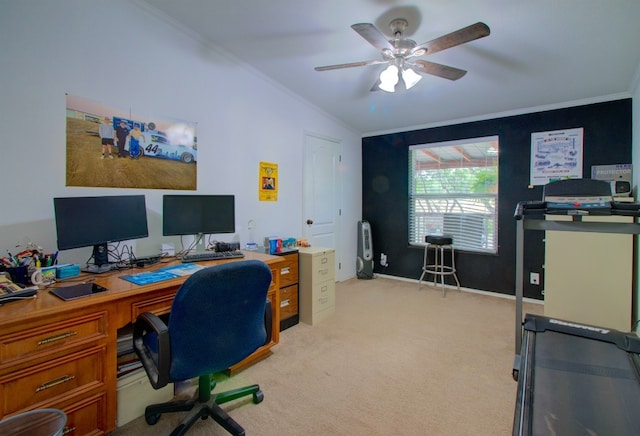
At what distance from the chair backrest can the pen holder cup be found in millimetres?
974

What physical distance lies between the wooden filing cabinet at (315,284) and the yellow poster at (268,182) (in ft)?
2.40

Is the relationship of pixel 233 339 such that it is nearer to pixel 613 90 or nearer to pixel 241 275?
pixel 241 275

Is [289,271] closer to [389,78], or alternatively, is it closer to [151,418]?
[151,418]

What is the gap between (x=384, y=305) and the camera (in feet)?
12.2

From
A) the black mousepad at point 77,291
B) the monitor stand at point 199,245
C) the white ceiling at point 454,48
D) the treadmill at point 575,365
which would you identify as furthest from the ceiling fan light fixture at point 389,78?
the black mousepad at point 77,291

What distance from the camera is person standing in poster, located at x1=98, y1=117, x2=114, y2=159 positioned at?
2240 mm

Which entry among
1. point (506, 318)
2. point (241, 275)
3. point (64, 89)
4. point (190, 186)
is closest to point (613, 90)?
point (506, 318)

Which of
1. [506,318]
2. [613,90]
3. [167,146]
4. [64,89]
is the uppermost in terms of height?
[613,90]

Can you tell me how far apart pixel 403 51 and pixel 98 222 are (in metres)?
2.44

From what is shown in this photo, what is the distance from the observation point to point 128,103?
93.5 inches

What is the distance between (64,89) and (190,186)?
3.52ft

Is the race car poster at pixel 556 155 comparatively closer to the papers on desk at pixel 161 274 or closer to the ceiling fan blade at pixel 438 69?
the ceiling fan blade at pixel 438 69

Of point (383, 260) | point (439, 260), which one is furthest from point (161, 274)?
point (439, 260)

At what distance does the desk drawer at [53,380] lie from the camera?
130 cm
